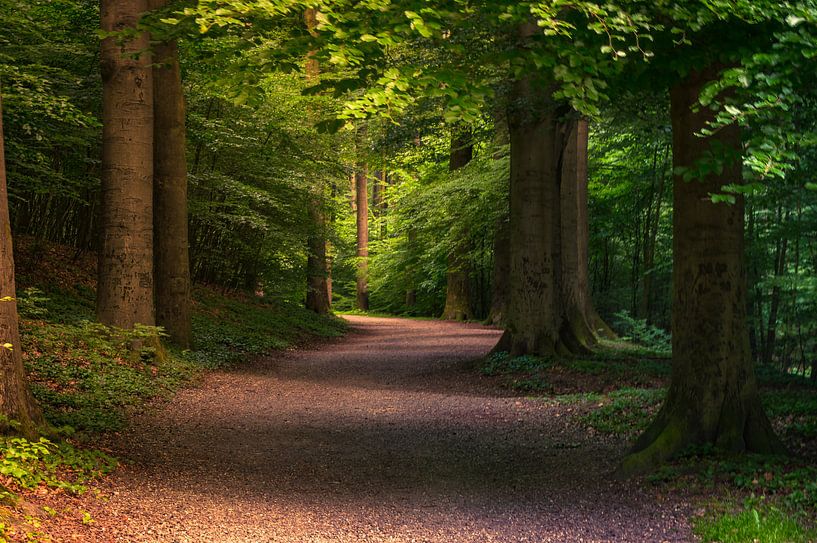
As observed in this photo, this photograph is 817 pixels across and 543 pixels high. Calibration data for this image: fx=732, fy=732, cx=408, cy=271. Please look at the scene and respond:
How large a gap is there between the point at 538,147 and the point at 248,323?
9.00 meters

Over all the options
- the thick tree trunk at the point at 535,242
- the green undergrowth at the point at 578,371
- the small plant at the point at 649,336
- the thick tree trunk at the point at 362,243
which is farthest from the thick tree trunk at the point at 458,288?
the thick tree trunk at the point at 535,242

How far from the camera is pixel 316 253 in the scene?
24516mm

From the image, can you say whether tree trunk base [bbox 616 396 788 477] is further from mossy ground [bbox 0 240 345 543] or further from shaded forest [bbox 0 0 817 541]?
mossy ground [bbox 0 240 345 543]

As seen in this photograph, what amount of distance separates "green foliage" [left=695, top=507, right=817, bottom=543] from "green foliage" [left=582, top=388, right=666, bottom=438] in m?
3.12

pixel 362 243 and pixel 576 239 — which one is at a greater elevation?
pixel 362 243

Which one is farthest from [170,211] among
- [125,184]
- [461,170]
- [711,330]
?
[461,170]

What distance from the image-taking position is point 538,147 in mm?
13188

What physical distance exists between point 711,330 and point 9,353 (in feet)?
18.8

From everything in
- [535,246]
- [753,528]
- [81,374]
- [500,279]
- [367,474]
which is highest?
[535,246]

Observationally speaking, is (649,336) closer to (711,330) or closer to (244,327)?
(244,327)

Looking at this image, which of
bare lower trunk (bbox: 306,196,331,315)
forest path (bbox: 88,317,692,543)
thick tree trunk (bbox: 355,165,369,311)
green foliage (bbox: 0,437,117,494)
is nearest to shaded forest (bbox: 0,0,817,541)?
bare lower trunk (bbox: 306,196,331,315)

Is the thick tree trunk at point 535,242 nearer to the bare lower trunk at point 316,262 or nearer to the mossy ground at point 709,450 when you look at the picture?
the mossy ground at point 709,450

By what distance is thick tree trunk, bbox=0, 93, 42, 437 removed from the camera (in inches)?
220

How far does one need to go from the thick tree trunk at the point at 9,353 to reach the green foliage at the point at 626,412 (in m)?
5.97
